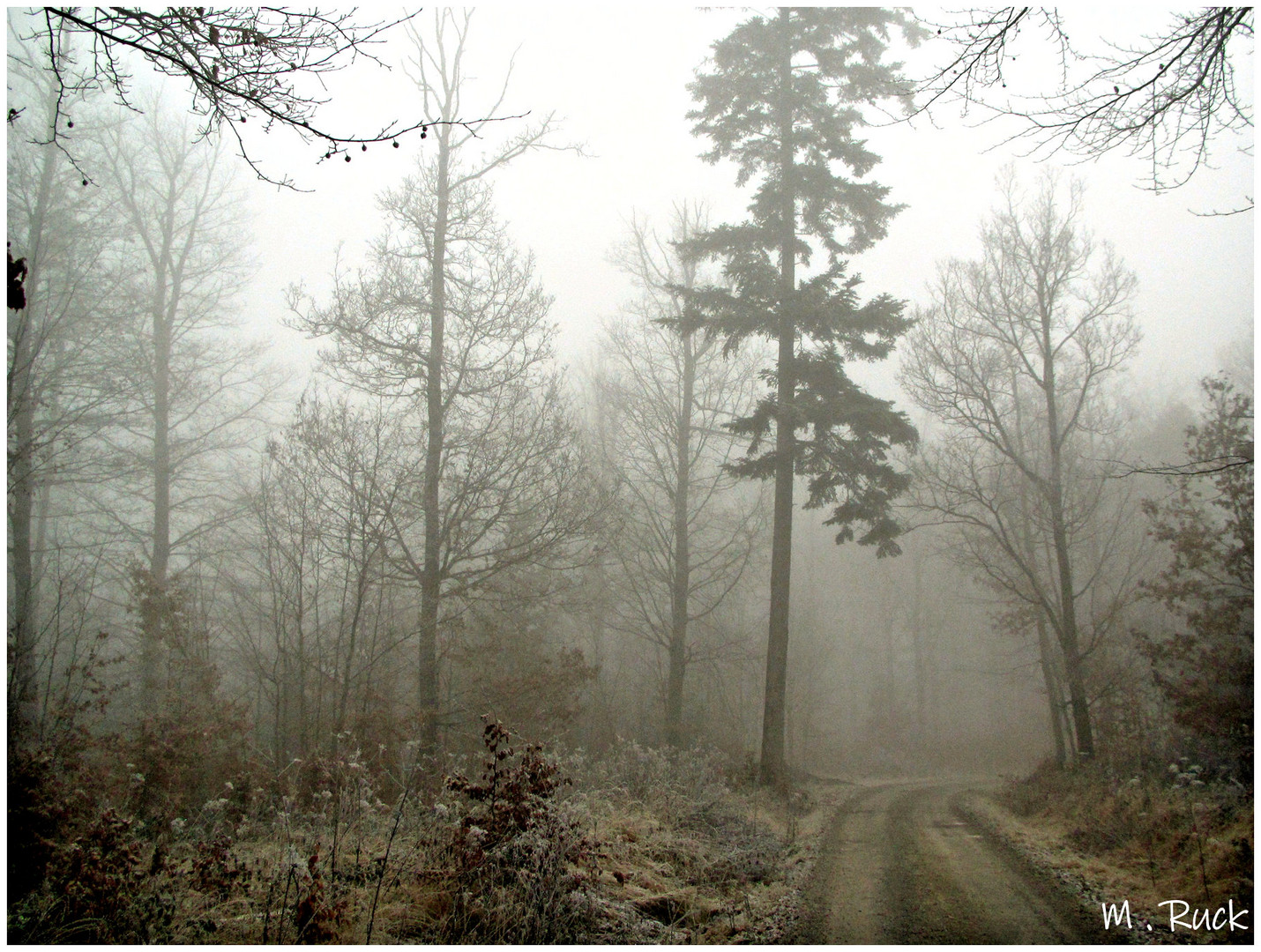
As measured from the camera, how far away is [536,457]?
9289 mm

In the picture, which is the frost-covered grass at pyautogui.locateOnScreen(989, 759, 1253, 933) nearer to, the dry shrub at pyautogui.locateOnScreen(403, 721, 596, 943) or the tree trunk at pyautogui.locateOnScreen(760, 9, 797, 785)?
the tree trunk at pyautogui.locateOnScreen(760, 9, 797, 785)

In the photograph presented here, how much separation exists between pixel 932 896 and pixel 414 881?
163 inches

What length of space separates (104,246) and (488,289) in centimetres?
625

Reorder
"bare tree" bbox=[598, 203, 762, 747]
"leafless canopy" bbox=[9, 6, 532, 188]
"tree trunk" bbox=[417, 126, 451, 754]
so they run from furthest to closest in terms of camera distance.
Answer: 1. "bare tree" bbox=[598, 203, 762, 747]
2. "tree trunk" bbox=[417, 126, 451, 754]
3. "leafless canopy" bbox=[9, 6, 532, 188]

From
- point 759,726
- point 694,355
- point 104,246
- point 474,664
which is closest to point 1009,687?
point 759,726

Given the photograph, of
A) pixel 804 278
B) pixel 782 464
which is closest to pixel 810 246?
pixel 804 278

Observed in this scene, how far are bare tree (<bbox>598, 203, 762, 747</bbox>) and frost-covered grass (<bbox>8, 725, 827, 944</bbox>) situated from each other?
26.2 feet

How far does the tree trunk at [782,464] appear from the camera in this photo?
10.5m

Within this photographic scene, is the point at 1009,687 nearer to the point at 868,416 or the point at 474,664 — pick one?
the point at 868,416

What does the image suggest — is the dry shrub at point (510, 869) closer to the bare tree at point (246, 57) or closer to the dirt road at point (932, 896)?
the dirt road at point (932, 896)

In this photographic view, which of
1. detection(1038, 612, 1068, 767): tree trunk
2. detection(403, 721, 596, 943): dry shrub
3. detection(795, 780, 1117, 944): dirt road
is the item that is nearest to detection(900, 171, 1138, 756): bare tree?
detection(1038, 612, 1068, 767): tree trunk

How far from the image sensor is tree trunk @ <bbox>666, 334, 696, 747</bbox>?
1344cm

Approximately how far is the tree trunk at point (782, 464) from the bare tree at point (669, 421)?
2589 millimetres

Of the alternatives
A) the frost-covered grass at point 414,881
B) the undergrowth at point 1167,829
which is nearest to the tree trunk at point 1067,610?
the undergrowth at point 1167,829
